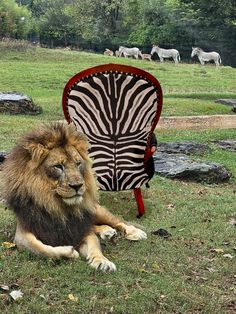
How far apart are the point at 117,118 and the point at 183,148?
13.9 feet

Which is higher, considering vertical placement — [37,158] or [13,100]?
[37,158]

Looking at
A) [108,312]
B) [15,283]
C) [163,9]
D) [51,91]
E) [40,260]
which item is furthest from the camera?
[163,9]

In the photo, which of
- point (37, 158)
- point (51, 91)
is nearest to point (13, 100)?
point (51, 91)

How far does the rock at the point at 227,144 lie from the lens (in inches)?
461

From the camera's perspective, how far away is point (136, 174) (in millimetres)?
6906

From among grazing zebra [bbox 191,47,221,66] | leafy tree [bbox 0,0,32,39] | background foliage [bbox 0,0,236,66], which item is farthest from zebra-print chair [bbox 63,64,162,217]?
leafy tree [bbox 0,0,32,39]

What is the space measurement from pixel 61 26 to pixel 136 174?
44.6 m

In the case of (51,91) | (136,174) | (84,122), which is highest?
(84,122)

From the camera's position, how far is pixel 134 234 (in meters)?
5.64

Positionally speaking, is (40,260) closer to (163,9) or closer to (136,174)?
(136,174)

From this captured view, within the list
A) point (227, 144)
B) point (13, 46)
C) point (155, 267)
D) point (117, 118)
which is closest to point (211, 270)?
point (155, 267)

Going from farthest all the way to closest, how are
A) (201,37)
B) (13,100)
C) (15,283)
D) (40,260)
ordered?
(201,37) < (13,100) < (40,260) < (15,283)

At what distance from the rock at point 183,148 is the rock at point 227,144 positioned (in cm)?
56

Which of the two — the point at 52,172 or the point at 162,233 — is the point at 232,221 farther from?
the point at 52,172
